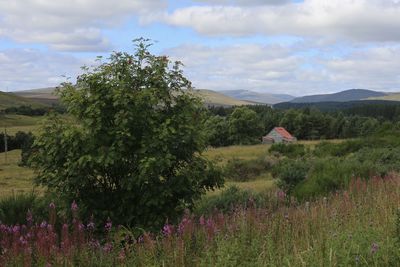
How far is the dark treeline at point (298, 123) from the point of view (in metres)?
106

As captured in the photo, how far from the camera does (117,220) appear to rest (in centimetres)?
683

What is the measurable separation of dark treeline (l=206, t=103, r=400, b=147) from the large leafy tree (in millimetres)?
81343

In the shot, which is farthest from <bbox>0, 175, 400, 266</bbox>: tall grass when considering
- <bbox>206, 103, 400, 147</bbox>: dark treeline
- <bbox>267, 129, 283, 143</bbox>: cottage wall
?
<bbox>267, 129, 283, 143</bbox>: cottage wall

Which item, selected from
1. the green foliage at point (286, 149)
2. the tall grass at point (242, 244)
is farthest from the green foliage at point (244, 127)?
the tall grass at point (242, 244)

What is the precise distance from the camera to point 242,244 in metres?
4.60

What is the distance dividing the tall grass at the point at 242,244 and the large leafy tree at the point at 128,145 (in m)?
1.13

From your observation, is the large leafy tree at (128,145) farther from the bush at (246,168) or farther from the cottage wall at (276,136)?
the cottage wall at (276,136)

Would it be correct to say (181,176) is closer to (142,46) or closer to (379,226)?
(142,46)

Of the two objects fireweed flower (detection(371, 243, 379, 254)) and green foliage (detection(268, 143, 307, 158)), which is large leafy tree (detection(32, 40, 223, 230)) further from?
green foliage (detection(268, 143, 307, 158))

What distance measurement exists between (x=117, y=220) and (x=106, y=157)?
101 centimetres

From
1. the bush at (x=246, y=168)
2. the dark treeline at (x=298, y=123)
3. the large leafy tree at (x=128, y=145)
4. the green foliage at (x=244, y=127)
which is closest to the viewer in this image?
the large leafy tree at (x=128, y=145)

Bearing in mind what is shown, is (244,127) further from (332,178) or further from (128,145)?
(128,145)

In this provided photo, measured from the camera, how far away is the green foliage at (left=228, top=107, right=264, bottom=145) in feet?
345

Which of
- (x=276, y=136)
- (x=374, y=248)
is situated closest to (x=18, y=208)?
(x=374, y=248)
